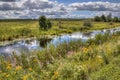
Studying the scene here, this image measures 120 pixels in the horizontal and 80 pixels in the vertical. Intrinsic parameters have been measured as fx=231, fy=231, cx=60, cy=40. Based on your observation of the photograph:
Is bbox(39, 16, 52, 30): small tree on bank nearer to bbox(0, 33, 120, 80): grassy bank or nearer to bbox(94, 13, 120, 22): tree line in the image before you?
bbox(0, 33, 120, 80): grassy bank

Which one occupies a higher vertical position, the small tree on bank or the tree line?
the small tree on bank

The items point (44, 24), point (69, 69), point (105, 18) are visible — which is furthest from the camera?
point (105, 18)

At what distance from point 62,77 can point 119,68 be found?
7.11 ft

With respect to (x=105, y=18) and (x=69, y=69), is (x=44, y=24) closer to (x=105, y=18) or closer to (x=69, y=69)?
(x=69, y=69)

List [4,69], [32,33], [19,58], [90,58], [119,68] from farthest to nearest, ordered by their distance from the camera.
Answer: [32,33] → [19,58] → [90,58] → [4,69] → [119,68]

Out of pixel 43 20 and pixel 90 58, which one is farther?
pixel 43 20


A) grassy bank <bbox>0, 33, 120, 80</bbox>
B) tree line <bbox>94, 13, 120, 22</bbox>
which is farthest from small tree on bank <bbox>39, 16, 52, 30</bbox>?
tree line <bbox>94, 13, 120, 22</bbox>

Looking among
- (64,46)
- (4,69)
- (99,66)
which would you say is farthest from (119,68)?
(64,46)

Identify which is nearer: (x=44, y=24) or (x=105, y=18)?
(x=44, y=24)

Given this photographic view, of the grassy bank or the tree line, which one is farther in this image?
the tree line

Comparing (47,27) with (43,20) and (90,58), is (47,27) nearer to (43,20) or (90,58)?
(43,20)

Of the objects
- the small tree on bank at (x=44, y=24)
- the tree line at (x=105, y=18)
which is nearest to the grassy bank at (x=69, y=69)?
the small tree on bank at (x=44, y=24)

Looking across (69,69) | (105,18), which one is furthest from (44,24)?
(105,18)

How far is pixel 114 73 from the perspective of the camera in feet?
26.8
